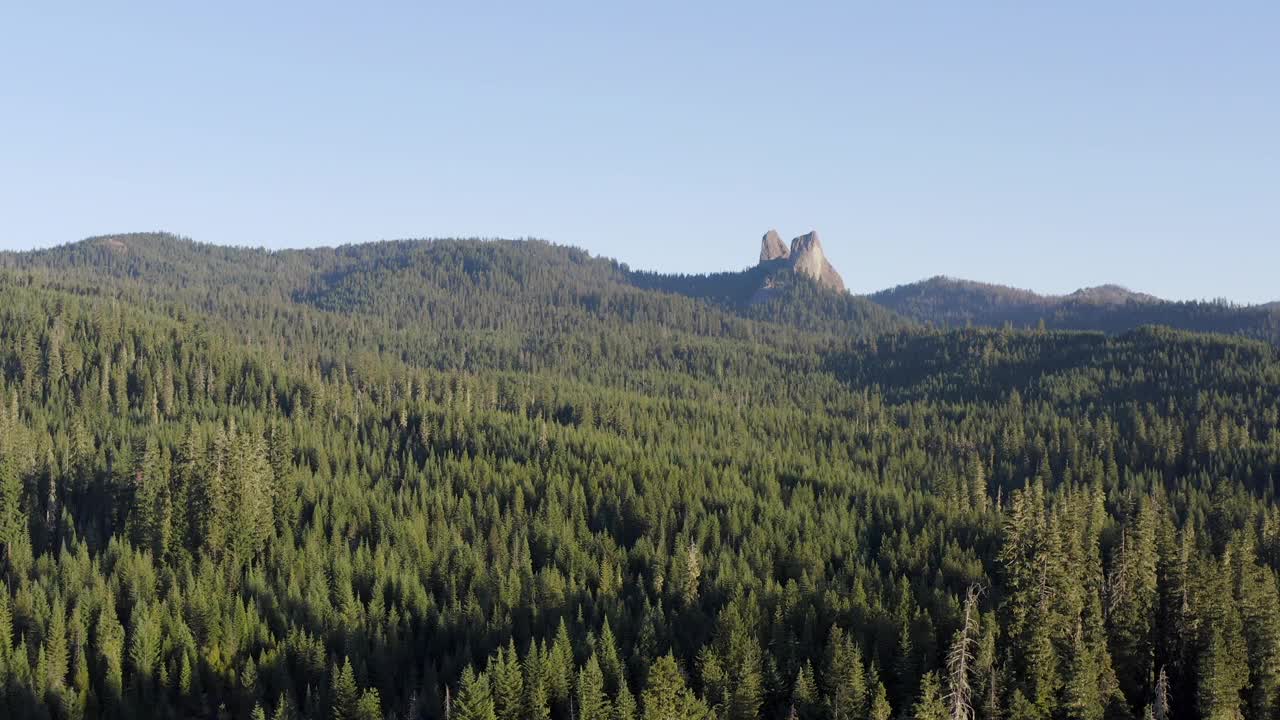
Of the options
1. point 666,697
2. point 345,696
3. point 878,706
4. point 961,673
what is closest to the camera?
point 961,673

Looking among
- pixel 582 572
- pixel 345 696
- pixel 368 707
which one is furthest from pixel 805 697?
pixel 582 572

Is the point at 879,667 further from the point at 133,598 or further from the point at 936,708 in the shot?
the point at 133,598

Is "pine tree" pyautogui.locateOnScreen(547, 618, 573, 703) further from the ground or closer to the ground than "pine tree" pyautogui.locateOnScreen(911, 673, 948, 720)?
closer to the ground

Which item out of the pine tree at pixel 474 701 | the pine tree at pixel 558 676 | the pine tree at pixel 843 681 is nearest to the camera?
the pine tree at pixel 474 701

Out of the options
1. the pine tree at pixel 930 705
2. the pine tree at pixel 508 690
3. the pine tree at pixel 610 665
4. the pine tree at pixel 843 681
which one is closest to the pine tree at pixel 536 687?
the pine tree at pixel 508 690

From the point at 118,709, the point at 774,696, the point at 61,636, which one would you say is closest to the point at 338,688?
the point at 118,709

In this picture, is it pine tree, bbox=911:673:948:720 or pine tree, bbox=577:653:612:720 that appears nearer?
pine tree, bbox=911:673:948:720

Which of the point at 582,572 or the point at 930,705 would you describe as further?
the point at 582,572

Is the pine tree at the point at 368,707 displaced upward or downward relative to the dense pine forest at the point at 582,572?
downward

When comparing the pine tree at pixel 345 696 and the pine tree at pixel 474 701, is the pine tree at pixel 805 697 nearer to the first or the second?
the pine tree at pixel 474 701

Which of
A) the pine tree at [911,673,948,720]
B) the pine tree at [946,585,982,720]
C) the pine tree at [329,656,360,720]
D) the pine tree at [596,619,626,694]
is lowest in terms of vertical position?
the pine tree at [329,656,360,720]

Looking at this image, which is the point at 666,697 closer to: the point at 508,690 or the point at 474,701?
the point at 508,690

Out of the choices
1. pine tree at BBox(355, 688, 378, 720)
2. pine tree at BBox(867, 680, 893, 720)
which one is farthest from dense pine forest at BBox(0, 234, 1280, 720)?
pine tree at BBox(867, 680, 893, 720)

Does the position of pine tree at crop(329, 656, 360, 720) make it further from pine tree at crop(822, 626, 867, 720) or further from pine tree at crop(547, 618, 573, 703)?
pine tree at crop(822, 626, 867, 720)
